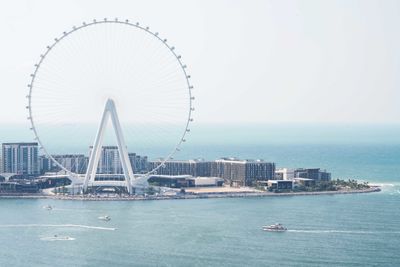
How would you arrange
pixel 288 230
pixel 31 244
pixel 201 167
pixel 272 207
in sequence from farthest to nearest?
1. pixel 201 167
2. pixel 272 207
3. pixel 288 230
4. pixel 31 244

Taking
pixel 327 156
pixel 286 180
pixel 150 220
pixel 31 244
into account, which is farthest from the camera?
pixel 327 156

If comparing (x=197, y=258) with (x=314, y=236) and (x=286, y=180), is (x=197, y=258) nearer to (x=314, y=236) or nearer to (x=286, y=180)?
(x=314, y=236)

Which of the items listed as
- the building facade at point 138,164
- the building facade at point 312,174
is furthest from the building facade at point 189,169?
the building facade at point 312,174

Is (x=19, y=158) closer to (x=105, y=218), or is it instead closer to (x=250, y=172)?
(x=250, y=172)

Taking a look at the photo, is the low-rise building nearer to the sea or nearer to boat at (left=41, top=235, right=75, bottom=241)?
the sea

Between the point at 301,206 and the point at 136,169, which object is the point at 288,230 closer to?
the point at 301,206

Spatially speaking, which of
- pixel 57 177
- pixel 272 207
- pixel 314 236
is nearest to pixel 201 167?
pixel 57 177

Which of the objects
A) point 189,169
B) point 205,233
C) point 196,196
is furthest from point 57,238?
point 189,169

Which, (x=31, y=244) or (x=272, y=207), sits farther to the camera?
(x=272, y=207)
